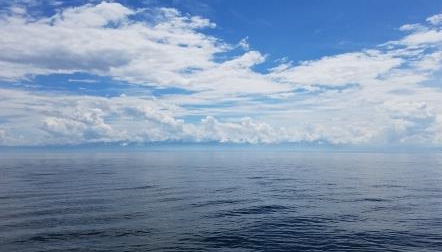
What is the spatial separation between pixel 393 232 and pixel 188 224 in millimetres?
26071

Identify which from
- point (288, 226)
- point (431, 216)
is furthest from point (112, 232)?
point (431, 216)

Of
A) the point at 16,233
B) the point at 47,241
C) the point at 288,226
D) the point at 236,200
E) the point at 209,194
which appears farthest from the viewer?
the point at 209,194

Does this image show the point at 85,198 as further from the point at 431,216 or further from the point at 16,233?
the point at 431,216

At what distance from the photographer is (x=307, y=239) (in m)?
45.7

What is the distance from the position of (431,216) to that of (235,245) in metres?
33.6

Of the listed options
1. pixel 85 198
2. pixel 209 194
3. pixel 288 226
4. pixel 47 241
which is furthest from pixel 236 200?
pixel 47 241

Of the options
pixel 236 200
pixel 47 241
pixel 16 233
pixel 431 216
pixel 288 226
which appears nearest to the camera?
pixel 47 241

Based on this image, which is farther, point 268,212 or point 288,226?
point 268,212

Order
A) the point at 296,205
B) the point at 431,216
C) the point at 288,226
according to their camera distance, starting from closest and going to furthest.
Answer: the point at 288,226 → the point at 431,216 → the point at 296,205

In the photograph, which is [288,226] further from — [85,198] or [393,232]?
[85,198]

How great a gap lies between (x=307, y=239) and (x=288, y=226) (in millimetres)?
6593

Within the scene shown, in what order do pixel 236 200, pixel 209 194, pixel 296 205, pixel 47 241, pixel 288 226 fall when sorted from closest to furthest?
pixel 47 241 → pixel 288 226 → pixel 296 205 → pixel 236 200 → pixel 209 194

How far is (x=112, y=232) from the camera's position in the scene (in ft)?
155

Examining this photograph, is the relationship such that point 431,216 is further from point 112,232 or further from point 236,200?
point 112,232
